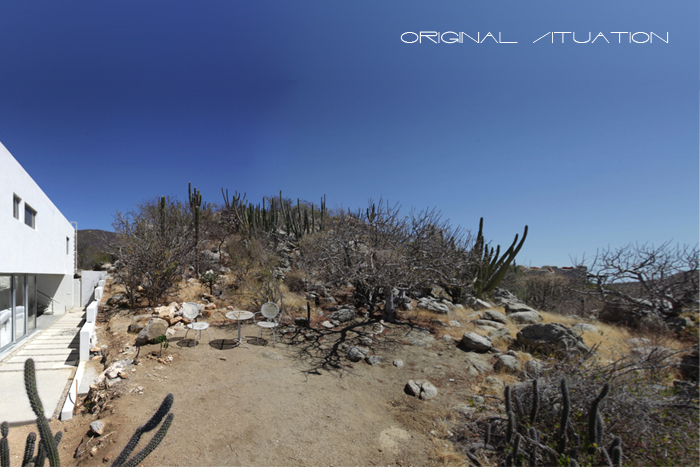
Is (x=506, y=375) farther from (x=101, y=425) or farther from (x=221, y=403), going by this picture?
(x=101, y=425)

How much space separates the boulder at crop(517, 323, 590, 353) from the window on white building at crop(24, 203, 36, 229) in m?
14.6

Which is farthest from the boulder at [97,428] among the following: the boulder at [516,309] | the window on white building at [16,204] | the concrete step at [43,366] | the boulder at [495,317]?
Result: the boulder at [516,309]

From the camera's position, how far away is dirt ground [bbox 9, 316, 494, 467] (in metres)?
4.22

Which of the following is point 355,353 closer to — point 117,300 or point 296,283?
point 296,283

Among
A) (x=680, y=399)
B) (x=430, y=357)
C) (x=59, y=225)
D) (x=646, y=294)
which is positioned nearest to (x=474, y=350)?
(x=430, y=357)

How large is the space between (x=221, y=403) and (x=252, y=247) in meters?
10.7

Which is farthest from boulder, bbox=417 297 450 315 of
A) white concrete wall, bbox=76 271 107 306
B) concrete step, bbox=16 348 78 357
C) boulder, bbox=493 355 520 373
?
white concrete wall, bbox=76 271 107 306

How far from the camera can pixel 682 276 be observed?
780 cm

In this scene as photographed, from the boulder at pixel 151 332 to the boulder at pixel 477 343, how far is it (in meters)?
7.97

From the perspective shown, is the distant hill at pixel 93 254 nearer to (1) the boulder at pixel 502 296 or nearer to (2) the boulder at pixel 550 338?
(2) the boulder at pixel 550 338

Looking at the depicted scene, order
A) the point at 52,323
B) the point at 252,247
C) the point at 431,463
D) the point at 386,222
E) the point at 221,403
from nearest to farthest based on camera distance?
1. the point at 431,463
2. the point at 221,403
3. the point at 386,222
4. the point at 52,323
5. the point at 252,247

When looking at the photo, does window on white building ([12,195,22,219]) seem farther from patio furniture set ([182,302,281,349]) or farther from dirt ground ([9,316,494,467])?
patio furniture set ([182,302,281,349])

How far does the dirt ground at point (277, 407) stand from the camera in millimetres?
4223

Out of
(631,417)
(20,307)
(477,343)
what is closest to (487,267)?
(477,343)
